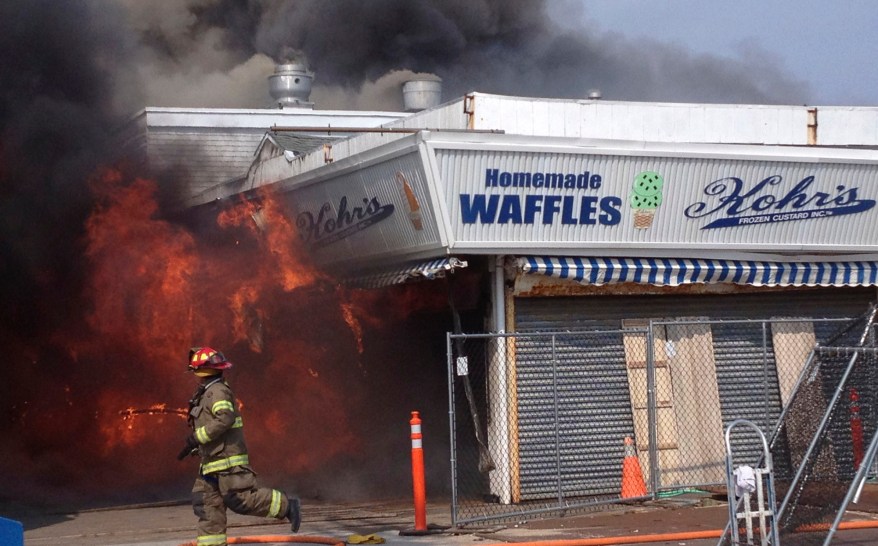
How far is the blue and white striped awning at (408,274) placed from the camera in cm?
1332

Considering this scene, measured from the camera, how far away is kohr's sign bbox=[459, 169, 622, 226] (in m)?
13.4

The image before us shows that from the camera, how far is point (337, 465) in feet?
51.0

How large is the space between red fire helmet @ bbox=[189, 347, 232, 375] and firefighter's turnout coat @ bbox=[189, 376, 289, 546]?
0.29ft

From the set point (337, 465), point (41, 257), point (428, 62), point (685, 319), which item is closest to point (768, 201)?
point (685, 319)

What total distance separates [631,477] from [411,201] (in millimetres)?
3946

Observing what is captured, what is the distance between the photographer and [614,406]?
1416cm

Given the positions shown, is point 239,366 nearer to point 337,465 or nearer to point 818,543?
point 337,465

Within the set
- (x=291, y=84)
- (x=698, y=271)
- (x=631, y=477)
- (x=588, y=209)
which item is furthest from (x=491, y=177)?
(x=291, y=84)

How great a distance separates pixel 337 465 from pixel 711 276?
533cm

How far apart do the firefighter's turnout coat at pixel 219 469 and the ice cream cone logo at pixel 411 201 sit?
15.3 ft

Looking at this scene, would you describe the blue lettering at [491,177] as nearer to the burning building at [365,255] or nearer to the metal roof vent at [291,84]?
the burning building at [365,255]

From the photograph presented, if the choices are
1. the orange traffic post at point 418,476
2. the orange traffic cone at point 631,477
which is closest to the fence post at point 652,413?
the orange traffic cone at point 631,477

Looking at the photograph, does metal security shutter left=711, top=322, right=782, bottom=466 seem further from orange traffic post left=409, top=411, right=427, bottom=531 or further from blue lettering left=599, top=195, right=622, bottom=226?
orange traffic post left=409, top=411, right=427, bottom=531

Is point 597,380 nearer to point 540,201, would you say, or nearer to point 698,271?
point 698,271
